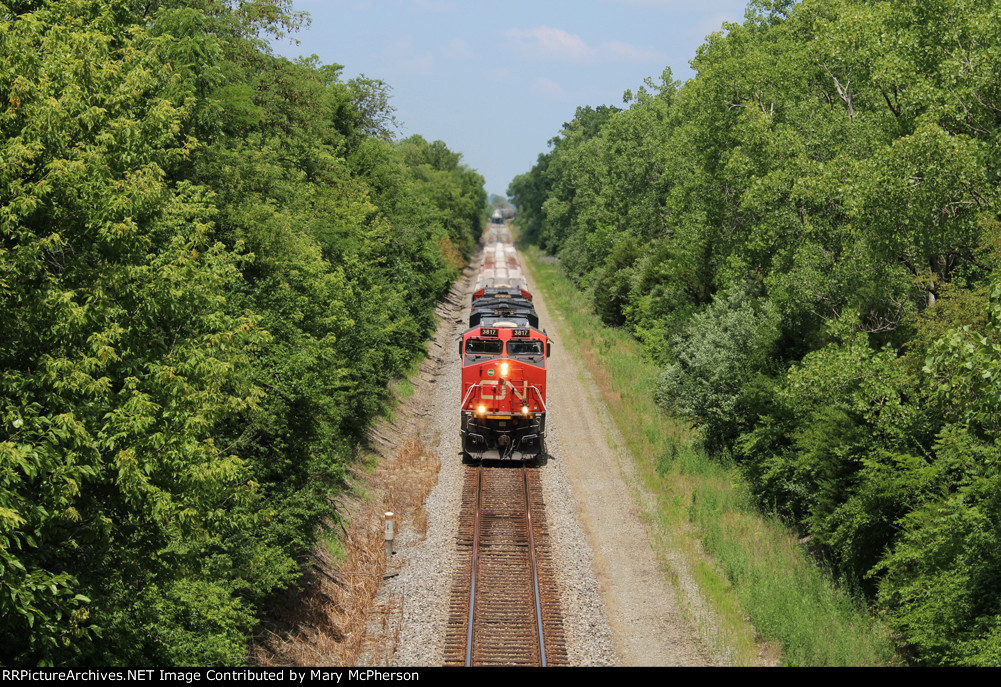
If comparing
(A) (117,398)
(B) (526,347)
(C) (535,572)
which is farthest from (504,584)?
(A) (117,398)

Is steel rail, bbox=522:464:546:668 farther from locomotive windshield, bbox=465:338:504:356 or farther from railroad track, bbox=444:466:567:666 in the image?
locomotive windshield, bbox=465:338:504:356

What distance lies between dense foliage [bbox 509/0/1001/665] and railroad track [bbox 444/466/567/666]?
6448 millimetres

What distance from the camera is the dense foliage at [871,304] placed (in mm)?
14016

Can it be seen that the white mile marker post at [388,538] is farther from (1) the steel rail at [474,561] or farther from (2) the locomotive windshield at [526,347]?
(2) the locomotive windshield at [526,347]

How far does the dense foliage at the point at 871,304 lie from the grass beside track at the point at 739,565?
0.73 metres

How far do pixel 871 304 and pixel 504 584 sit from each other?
12255mm

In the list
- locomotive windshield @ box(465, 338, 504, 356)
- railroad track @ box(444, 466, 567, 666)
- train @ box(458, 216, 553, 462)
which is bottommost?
railroad track @ box(444, 466, 567, 666)

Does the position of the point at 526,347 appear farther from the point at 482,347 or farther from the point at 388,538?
the point at 388,538

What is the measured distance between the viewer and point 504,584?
17938 mm

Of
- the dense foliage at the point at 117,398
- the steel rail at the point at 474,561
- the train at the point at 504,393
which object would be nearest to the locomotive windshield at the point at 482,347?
the train at the point at 504,393

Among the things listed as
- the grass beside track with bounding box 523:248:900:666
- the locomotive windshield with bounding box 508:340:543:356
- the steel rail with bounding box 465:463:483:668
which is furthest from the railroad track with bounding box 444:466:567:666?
the locomotive windshield with bounding box 508:340:543:356

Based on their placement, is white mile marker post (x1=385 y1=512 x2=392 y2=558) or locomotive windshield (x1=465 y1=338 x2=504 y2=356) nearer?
white mile marker post (x1=385 y1=512 x2=392 y2=558)

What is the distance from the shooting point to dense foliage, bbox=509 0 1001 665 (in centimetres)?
1402

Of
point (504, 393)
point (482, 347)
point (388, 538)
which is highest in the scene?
point (482, 347)
